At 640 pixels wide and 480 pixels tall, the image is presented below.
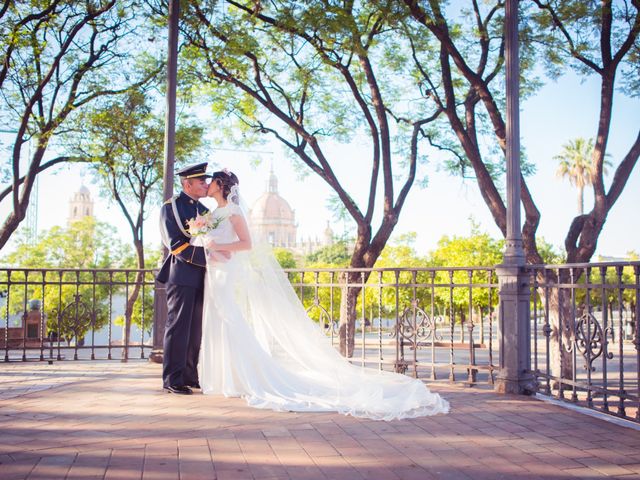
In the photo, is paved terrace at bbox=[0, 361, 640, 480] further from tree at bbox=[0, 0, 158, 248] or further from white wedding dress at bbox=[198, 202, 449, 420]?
tree at bbox=[0, 0, 158, 248]

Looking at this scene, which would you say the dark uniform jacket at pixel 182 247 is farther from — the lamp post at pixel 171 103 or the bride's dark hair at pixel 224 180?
the lamp post at pixel 171 103

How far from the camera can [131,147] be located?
18.3 metres

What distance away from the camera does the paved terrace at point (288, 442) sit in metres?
3.38

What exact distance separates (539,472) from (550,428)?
121 centimetres

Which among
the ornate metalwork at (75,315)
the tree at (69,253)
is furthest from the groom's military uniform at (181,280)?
the tree at (69,253)

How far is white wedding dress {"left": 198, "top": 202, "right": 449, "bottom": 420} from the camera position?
5336mm

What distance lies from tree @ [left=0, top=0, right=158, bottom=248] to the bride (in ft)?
27.1

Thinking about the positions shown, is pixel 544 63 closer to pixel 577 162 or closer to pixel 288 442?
pixel 288 442

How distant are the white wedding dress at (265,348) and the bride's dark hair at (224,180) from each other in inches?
6.9

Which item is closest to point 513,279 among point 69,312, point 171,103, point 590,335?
point 590,335

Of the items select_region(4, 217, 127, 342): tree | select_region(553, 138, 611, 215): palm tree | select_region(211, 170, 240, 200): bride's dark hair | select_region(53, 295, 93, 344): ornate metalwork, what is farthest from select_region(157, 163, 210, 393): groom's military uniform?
select_region(553, 138, 611, 215): palm tree

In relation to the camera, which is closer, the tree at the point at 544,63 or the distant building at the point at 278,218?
the tree at the point at 544,63

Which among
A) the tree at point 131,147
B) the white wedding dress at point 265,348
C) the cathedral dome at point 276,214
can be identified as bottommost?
the white wedding dress at point 265,348

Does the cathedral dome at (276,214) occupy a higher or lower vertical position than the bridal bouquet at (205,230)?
higher
